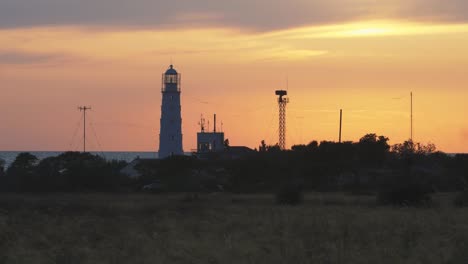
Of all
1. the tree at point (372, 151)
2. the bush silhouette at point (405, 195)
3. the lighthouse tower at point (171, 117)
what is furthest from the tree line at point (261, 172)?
the bush silhouette at point (405, 195)

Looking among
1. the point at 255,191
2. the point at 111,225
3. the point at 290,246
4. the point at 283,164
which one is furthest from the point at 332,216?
the point at 283,164

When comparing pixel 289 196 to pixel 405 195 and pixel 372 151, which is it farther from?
pixel 372 151

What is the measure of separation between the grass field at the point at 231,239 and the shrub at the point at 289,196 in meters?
17.6

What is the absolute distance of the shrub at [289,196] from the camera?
58469mm

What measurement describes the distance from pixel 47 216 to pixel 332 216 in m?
11.3

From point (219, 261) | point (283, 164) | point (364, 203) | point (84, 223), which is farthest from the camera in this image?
point (283, 164)

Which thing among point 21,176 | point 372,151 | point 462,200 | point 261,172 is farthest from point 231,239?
point 372,151

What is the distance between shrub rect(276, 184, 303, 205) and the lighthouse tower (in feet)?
155

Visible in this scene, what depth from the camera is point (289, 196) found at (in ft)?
194

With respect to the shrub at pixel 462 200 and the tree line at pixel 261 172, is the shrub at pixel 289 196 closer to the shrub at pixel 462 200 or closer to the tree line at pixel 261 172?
the shrub at pixel 462 200

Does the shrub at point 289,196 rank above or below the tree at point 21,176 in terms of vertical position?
below

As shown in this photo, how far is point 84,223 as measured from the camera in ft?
115

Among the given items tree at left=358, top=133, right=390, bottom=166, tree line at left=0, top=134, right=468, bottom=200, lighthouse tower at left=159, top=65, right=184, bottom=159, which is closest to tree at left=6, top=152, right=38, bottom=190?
tree line at left=0, top=134, right=468, bottom=200

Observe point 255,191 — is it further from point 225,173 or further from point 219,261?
point 219,261
